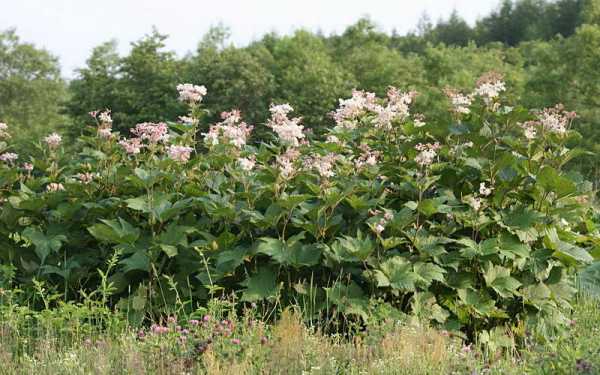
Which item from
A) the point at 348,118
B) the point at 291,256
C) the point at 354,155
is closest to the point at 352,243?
the point at 291,256

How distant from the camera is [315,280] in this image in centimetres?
546

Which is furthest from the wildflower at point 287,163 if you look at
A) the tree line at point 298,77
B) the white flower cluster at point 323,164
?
the tree line at point 298,77

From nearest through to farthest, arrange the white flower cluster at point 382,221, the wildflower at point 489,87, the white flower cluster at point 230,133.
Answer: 1. the white flower cluster at point 382,221
2. the wildflower at point 489,87
3. the white flower cluster at point 230,133

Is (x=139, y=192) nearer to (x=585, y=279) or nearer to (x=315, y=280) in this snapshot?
(x=315, y=280)

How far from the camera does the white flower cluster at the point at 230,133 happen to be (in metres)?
5.66

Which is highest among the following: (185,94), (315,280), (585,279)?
(185,94)

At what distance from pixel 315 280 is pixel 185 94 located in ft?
5.69

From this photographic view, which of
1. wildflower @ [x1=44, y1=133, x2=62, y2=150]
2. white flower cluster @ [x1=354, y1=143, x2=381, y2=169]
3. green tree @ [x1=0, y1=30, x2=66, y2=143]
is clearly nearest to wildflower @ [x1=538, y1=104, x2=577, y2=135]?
white flower cluster @ [x1=354, y1=143, x2=381, y2=169]

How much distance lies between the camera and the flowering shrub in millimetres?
5270

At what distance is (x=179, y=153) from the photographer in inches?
217

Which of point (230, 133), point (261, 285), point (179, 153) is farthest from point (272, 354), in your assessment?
point (230, 133)

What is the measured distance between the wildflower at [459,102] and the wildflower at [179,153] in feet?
6.41

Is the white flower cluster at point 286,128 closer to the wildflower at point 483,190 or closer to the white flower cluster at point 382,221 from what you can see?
the white flower cluster at point 382,221

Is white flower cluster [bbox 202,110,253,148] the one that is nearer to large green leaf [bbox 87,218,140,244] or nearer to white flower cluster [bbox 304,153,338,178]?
white flower cluster [bbox 304,153,338,178]
